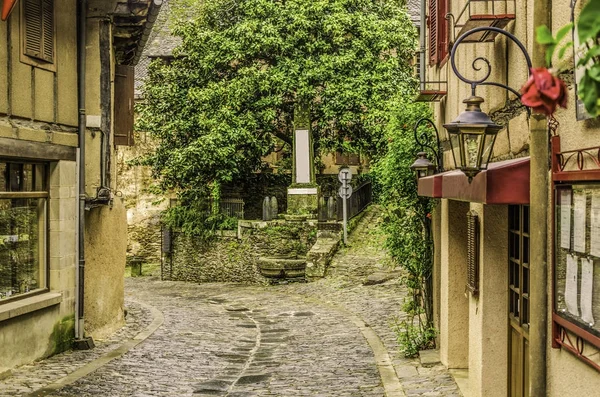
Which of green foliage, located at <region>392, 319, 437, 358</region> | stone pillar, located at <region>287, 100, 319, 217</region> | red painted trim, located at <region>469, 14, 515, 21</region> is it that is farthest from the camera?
stone pillar, located at <region>287, 100, 319, 217</region>

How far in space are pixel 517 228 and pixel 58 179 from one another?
706 cm

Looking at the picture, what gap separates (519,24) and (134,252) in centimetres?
2745

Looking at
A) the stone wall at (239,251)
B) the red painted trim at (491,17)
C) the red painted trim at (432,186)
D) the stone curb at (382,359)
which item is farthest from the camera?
the stone wall at (239,251)

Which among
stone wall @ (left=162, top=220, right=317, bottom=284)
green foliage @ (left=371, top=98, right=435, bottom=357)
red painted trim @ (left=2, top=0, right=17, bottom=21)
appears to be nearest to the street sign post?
stone wall @ (left=162, top=220, right=317, bottom=284)

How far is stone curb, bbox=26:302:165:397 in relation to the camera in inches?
341

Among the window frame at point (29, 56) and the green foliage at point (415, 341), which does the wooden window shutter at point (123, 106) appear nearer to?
the window frame at point (29, 56)

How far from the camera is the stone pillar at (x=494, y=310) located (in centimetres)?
682

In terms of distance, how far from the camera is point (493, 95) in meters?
6.64

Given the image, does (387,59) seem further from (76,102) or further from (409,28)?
(76,102)

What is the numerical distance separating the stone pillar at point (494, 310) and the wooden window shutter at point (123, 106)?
348 inches

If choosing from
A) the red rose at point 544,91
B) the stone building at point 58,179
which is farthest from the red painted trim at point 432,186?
the stone building at point 58,179

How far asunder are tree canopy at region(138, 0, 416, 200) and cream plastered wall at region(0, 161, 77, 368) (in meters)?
12.5

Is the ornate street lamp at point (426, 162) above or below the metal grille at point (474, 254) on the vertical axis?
above

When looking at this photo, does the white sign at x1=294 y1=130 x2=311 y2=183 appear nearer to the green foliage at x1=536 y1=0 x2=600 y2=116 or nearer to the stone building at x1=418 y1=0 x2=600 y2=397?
the stone building at x1=418 y1=0 x2=600 y2=397
